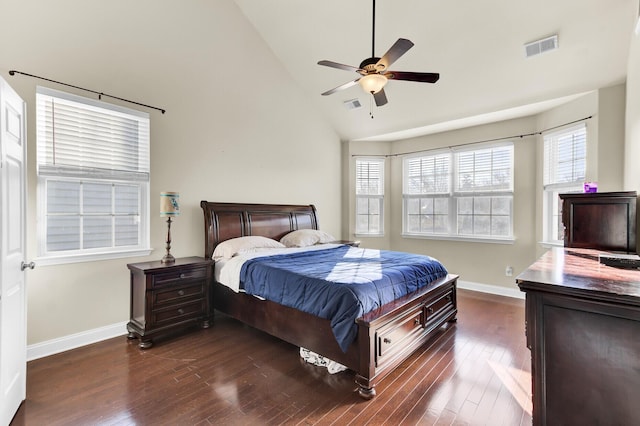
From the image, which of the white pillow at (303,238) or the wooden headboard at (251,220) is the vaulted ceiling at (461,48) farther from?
the white pillow at (303,238)

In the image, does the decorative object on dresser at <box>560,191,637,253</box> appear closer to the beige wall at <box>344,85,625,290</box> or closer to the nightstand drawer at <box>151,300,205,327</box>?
the beige wall at <box>344,85,625,290</box>

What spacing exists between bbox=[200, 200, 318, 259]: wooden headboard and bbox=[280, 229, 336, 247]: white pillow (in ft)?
0.57

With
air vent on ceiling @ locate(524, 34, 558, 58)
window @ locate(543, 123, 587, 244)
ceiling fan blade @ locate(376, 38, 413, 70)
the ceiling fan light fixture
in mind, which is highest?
air vent on ceiling @ locate(524, 34, 558, 58)

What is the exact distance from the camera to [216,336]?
3.12 meters

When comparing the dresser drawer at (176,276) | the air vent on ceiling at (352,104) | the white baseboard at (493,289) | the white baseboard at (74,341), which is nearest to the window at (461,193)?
the white baseboard at (493,289)

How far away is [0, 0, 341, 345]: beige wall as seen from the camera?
2.65 m

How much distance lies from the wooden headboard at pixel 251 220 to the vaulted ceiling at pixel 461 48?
6.79 ft

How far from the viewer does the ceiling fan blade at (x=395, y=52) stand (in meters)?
2.20

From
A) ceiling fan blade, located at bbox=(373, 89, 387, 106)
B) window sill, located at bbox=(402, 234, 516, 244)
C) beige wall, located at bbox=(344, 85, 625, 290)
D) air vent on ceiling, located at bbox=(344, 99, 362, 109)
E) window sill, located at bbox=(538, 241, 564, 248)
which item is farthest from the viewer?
air vent on ceiling, located at bbox=(344, 99, 362, 109)

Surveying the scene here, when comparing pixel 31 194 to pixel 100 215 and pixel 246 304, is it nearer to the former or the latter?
pixel 100 215

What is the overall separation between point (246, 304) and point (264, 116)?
9.21ft

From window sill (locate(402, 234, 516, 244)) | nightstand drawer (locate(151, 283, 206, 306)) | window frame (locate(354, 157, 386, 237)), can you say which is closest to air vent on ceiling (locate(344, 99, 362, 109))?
window frame (locate(354, 157, 386, 237))

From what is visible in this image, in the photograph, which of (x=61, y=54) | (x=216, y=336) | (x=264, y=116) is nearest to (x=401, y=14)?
(x=264, y=116)

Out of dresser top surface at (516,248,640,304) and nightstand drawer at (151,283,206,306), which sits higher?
dresser top surface at (516,248,640,304)
